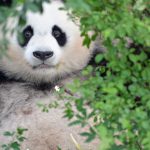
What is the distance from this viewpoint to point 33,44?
3537 millimetres

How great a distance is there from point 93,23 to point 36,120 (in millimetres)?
1381

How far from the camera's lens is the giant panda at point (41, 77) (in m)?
3.63

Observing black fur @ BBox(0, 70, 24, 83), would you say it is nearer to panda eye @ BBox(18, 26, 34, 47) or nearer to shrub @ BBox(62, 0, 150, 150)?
panda eye @ BBox(18, 26, 34, 47)

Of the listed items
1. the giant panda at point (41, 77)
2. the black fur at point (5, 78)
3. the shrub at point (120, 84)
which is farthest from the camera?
the black fur at point (5, 78)

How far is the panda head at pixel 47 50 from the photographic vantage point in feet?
11.7

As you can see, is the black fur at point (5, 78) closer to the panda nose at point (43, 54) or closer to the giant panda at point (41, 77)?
the giant panda at point (41, 77)

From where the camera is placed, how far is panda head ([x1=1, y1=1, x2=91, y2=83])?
356 centimetres

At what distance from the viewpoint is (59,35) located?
380cm

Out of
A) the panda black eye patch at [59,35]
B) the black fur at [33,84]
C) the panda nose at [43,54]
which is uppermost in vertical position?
the panda black eye patch at [59,35]

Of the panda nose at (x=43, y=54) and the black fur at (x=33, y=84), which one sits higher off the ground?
the panda nose at (x=43, y=54)

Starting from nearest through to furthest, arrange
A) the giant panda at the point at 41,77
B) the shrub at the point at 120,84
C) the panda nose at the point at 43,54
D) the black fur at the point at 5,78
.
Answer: the shrub at the point at 120,84, the panda nose at the point at 43,54, the giant panda at the point at 41,77, the black fur at the point at 5,78

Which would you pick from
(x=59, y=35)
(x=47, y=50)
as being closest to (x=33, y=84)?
(x=59, y=35)

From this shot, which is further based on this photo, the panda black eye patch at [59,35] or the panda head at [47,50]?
the panda black eye patch at [59,35]

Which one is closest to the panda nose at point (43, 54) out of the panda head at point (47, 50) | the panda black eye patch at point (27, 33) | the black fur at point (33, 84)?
the panda head at point (47, 50)
